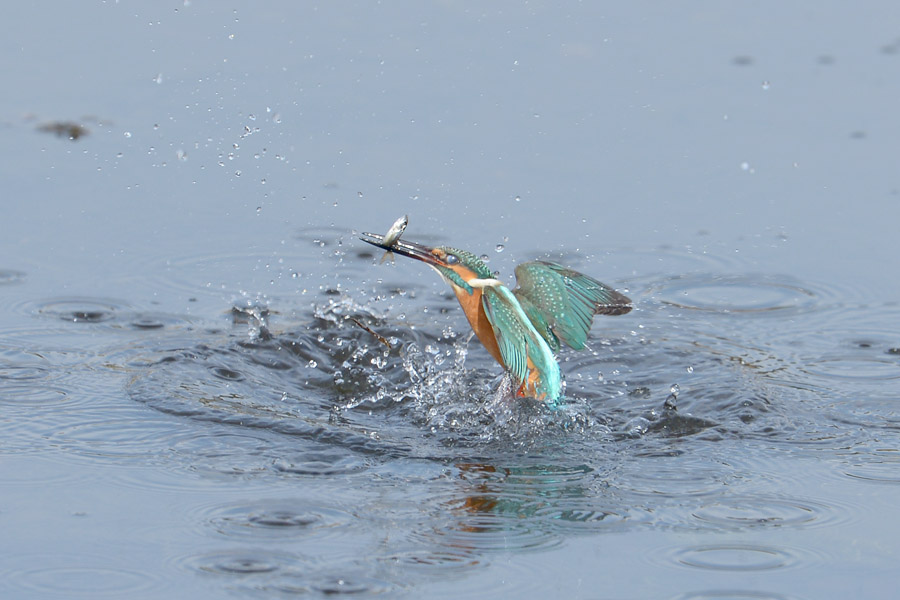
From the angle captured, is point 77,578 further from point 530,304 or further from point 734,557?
point 530,304

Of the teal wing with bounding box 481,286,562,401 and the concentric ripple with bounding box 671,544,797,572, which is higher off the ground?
the teal wing with bounding box 481,286,562,401

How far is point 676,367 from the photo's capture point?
6.27 meters

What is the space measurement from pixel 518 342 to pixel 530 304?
0.42 m

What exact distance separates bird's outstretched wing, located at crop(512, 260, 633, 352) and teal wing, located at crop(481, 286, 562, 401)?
5.2 inches

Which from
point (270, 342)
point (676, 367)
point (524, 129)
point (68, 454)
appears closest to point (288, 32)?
point (524, 129)

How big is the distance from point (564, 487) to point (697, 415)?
1.06 metres

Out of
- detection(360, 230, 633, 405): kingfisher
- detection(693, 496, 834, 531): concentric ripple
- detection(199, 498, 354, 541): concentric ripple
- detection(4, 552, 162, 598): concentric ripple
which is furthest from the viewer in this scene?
detection(360, 230, 633, 405): kingfisher

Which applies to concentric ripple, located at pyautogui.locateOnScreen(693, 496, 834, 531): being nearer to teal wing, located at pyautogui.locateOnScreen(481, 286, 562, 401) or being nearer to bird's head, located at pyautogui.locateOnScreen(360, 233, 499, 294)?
teal wing, located at pyautogui.locateOnScreen(481, 286, 562, 401)

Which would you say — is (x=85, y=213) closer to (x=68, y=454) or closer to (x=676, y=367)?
(x=68, y=454)

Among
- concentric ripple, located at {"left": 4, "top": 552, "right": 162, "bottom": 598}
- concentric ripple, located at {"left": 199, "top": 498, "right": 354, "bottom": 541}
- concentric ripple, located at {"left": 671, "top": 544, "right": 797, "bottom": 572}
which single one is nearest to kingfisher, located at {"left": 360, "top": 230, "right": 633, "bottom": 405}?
concentric ripple, located at {"left": 199, "top": 498, "right": 354, "bottom": 541}

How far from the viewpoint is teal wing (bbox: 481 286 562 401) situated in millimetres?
5387

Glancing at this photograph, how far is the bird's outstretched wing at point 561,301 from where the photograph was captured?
576cm

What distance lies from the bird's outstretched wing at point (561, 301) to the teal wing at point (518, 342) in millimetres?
133

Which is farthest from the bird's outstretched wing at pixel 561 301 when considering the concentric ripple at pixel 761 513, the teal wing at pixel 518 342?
the concentric ripple at pixel 761 513
